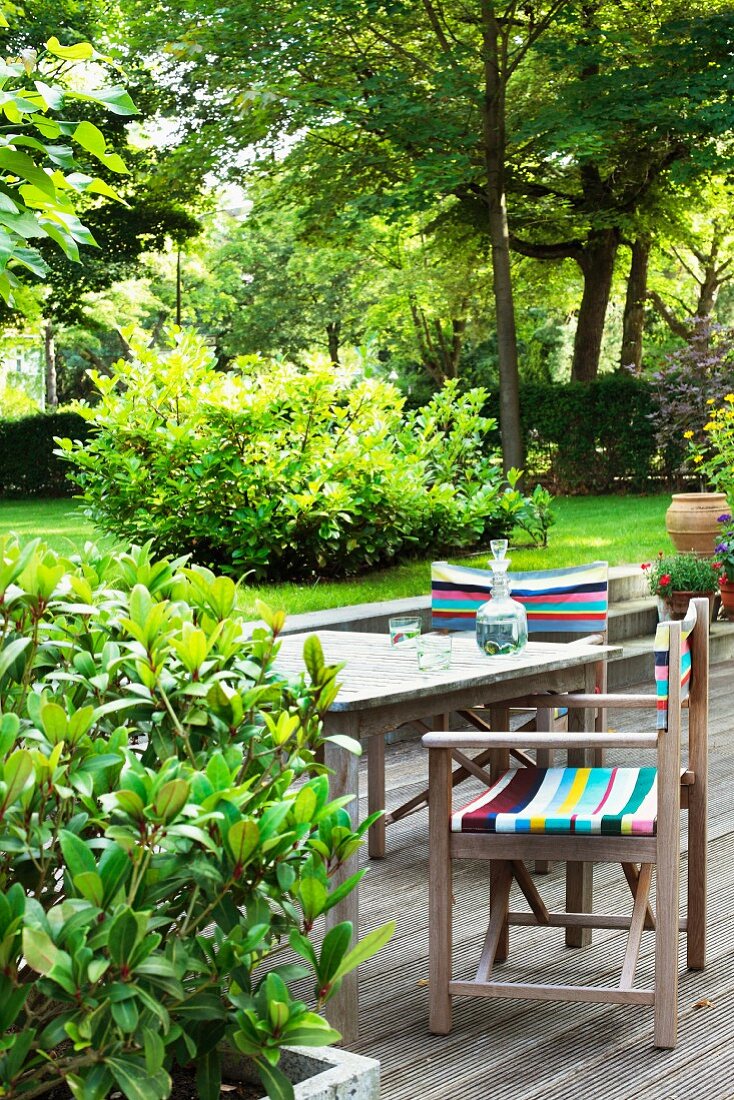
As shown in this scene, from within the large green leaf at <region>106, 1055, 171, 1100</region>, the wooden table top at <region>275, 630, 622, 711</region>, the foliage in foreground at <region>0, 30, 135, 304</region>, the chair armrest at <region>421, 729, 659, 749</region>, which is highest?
the foliage in foreground at <region>0, 30, 135, 304</region>

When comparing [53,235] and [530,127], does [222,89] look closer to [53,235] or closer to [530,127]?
[530,127]

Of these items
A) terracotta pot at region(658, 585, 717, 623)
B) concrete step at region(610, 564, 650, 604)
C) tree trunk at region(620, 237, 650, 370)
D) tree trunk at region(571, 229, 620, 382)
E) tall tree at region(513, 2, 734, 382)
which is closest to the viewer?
terracotta pot at region(658, 585, 717, 623)

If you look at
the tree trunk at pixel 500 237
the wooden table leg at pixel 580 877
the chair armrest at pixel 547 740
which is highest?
the tree trunk at pixel 500 237

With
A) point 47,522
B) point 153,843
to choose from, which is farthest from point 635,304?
point 153,843

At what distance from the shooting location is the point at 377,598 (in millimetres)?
8039

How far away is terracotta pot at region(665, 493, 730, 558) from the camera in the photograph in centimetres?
994

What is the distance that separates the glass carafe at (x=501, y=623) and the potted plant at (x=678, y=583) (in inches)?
193

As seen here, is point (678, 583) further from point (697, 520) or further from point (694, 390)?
point (694, 390)

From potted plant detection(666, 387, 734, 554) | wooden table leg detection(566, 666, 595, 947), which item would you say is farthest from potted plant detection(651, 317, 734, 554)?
wooden table leg detection(566, 666, 595, 947)

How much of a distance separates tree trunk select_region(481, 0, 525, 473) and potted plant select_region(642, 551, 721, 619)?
15.8 feet

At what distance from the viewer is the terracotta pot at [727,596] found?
31.0 feet

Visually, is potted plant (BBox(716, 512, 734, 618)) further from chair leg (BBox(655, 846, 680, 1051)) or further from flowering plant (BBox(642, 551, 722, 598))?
chair leg (BBox(655, 846, 680, 1051))

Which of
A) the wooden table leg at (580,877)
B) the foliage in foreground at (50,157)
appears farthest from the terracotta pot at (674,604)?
the foliage in foreground at (50,157)

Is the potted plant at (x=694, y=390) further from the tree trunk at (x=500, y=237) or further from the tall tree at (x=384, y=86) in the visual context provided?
the tall tree at (x=384, y=86)
